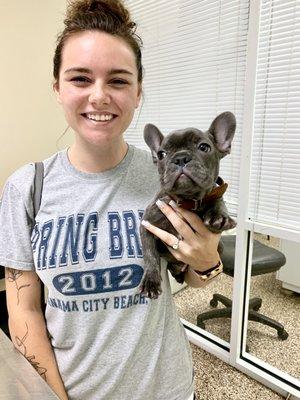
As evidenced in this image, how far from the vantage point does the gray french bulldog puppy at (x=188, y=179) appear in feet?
2.29

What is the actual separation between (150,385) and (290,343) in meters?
1.59

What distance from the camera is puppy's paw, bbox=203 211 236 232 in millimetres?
751

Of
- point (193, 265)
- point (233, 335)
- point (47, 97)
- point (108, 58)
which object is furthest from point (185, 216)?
point (47, 97)

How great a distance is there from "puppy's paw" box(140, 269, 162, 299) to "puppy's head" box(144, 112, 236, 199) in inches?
7.5

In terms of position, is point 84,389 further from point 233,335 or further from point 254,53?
point 254,53

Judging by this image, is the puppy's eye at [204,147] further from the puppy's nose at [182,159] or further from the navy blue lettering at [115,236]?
the navy blue lettering at [115,236]

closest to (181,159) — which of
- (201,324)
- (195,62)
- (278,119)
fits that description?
(278,119)

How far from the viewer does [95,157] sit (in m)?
0.82

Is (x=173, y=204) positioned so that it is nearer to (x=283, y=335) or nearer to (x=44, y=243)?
(x=44, y=243)

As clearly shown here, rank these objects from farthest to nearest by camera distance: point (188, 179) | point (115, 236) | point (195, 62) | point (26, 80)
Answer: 1. point (26, 80)
2. point (195, 62)
3. point (115, 236)
4. point (188, 179)

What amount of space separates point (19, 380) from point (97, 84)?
67 centimetres

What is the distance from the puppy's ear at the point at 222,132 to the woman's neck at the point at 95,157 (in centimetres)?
24

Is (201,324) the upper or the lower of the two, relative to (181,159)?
lower

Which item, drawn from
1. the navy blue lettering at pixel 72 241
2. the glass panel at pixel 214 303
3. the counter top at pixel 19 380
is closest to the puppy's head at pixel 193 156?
the navy blue lettering at pixel 72 241
